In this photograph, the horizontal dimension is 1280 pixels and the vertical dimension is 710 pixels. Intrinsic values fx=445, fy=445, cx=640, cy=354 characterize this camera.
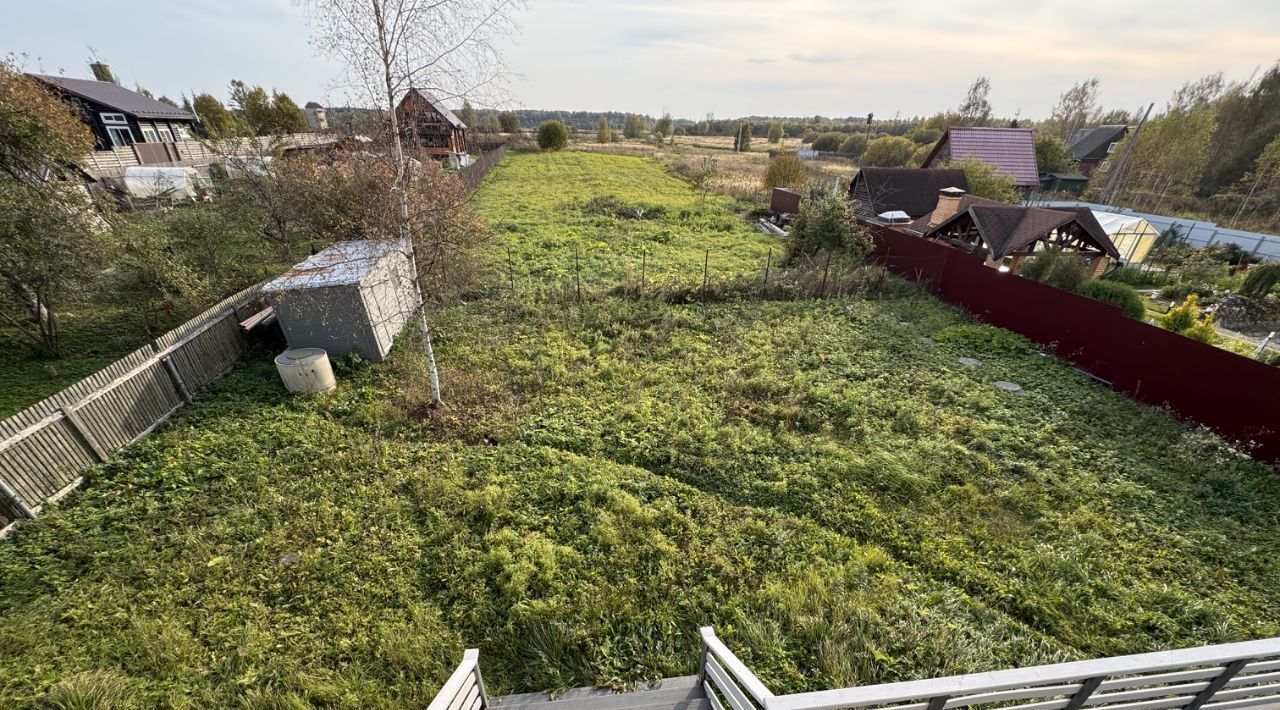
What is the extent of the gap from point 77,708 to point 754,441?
6.85 metres

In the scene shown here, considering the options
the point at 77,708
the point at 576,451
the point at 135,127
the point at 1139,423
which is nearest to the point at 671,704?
the point at 576,451

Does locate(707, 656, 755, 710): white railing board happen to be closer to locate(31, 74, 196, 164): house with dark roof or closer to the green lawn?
the green lawn

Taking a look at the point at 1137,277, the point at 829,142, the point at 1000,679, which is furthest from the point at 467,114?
the point at 829,142

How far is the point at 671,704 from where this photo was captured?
3490mm

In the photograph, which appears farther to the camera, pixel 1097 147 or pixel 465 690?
pixel 1097 147

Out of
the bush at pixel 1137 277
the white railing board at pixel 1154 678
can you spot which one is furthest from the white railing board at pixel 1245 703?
the bush at pixel 1137 277

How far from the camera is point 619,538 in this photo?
196 inches

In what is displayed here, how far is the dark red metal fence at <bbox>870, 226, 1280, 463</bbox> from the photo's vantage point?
6.62 m

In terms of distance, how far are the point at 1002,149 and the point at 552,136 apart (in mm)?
40316

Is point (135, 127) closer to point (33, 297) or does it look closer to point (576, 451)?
point (33, 297)

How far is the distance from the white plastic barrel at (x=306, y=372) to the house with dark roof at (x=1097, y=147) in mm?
55302

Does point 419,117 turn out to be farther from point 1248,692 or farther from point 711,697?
point 1248,692

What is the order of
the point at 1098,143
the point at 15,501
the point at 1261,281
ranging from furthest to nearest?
the point at 1098,143 → the point at 1261,281 → the point at 15,501

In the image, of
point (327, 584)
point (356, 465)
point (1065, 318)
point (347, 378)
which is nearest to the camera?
point (327, 584)
